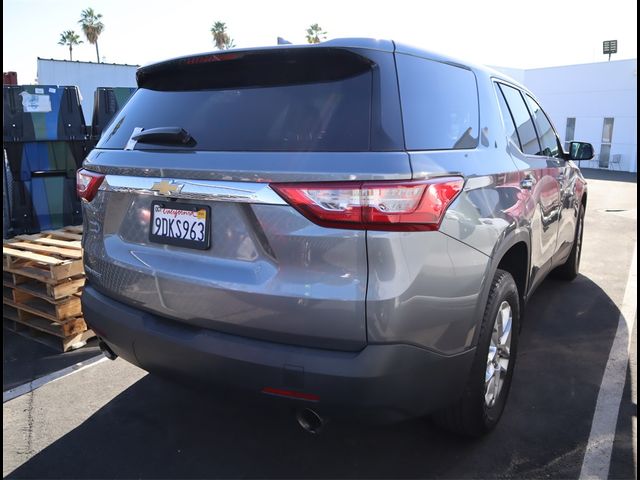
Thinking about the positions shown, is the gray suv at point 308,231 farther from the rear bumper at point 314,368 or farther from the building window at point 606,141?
the building window at point 606,141

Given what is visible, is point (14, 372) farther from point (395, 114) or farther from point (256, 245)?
point (395, 114)

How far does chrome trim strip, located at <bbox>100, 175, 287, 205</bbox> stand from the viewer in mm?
1957

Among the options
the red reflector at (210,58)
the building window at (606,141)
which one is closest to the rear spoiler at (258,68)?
the red reflector at (210,58)

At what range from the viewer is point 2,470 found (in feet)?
8.56

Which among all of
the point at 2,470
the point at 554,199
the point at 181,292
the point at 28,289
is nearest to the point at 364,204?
the point at 181,292

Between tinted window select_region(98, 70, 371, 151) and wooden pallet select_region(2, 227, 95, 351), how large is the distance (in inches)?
78.4

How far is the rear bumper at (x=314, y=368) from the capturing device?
1.93m

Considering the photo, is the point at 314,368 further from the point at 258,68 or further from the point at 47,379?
the point at 47,379

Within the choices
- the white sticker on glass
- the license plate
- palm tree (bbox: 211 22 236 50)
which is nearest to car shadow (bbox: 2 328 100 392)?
the license plate

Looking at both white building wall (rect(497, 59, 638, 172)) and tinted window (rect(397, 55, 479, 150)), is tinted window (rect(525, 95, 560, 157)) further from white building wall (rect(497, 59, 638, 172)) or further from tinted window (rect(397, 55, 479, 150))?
white building wall (rect(497, 59, 638, 172))

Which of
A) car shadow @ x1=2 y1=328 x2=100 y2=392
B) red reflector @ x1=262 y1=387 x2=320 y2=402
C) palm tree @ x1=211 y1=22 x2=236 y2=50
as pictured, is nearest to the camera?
red reflector @ x1=262 y1=387 x2=320 y2=402

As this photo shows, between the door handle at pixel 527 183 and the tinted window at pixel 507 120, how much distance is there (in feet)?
0.75

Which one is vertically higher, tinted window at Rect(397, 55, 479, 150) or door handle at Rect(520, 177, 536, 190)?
tinted window at Rect(397, 55, 479, 150)

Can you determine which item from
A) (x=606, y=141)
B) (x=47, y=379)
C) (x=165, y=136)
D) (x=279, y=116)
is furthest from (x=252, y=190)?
(x=606, y=141)
